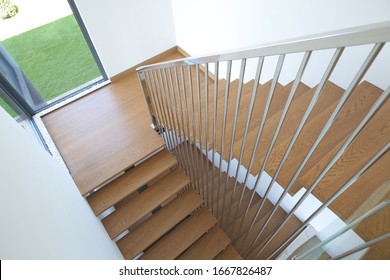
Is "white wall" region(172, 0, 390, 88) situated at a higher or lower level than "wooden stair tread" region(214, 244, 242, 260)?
higher

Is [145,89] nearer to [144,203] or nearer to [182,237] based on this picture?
[144,203]

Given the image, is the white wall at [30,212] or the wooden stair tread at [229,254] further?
the wooden stair tread at [229,254]

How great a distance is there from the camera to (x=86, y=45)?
3.40 metres

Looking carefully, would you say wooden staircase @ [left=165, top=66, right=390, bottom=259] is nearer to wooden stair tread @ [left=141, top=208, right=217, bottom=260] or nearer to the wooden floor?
the wooden floor

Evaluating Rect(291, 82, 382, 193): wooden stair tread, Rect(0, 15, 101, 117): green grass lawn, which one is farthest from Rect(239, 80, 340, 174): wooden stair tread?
Rect(0, 15, 101, 117): green grass lawn

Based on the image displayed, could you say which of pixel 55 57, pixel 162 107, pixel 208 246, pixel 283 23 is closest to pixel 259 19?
pixel 283 23

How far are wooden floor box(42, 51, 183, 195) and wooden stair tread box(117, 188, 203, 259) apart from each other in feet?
2.20

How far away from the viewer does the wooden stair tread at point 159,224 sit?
2642 millimetres

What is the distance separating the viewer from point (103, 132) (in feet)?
10.2

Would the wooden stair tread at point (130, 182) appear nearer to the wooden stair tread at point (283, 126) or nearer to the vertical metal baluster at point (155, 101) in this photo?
the vertical metal baluster at point (155, 101)

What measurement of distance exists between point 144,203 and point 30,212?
1.81 metres

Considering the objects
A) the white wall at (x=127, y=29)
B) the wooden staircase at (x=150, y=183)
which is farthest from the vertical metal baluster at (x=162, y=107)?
the white wall at (x=127, y=29)

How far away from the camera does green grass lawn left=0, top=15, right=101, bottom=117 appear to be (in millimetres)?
3064

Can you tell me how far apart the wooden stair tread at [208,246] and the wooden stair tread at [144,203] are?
68 centimetres
